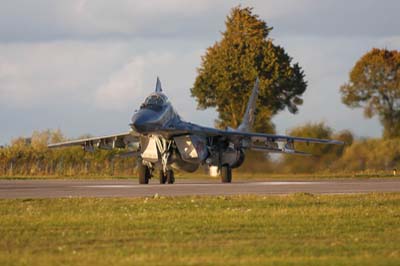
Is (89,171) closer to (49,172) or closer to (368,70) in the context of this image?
(49,172)

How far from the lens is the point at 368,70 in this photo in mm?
61125

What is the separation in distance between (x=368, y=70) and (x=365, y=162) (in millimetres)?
16166

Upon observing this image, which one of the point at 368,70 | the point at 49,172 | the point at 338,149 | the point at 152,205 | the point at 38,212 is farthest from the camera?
the point at 368,70

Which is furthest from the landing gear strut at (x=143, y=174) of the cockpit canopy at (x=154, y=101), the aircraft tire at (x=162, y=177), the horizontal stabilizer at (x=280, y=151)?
the horizontal stabilizer at (x=280, y=151)

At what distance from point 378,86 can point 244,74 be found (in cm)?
934

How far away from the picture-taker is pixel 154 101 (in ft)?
117

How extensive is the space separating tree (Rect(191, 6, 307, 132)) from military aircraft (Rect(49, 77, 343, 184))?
21934 millimetres

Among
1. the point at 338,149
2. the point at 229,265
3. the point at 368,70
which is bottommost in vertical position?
the point at 229,265

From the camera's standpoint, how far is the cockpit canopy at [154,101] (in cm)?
3556

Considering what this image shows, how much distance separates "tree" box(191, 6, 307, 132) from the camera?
64.2 meters

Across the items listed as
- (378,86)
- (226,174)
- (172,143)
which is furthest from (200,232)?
(378,86)

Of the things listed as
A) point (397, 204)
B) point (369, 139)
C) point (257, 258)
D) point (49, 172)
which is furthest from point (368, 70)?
point (257, 258)

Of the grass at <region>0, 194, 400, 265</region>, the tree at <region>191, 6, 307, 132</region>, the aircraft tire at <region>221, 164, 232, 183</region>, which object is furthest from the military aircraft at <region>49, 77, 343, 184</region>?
the tree at <region>191, 6, 307, 132</region>

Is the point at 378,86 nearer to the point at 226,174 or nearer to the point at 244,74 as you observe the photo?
the point at 244,74
